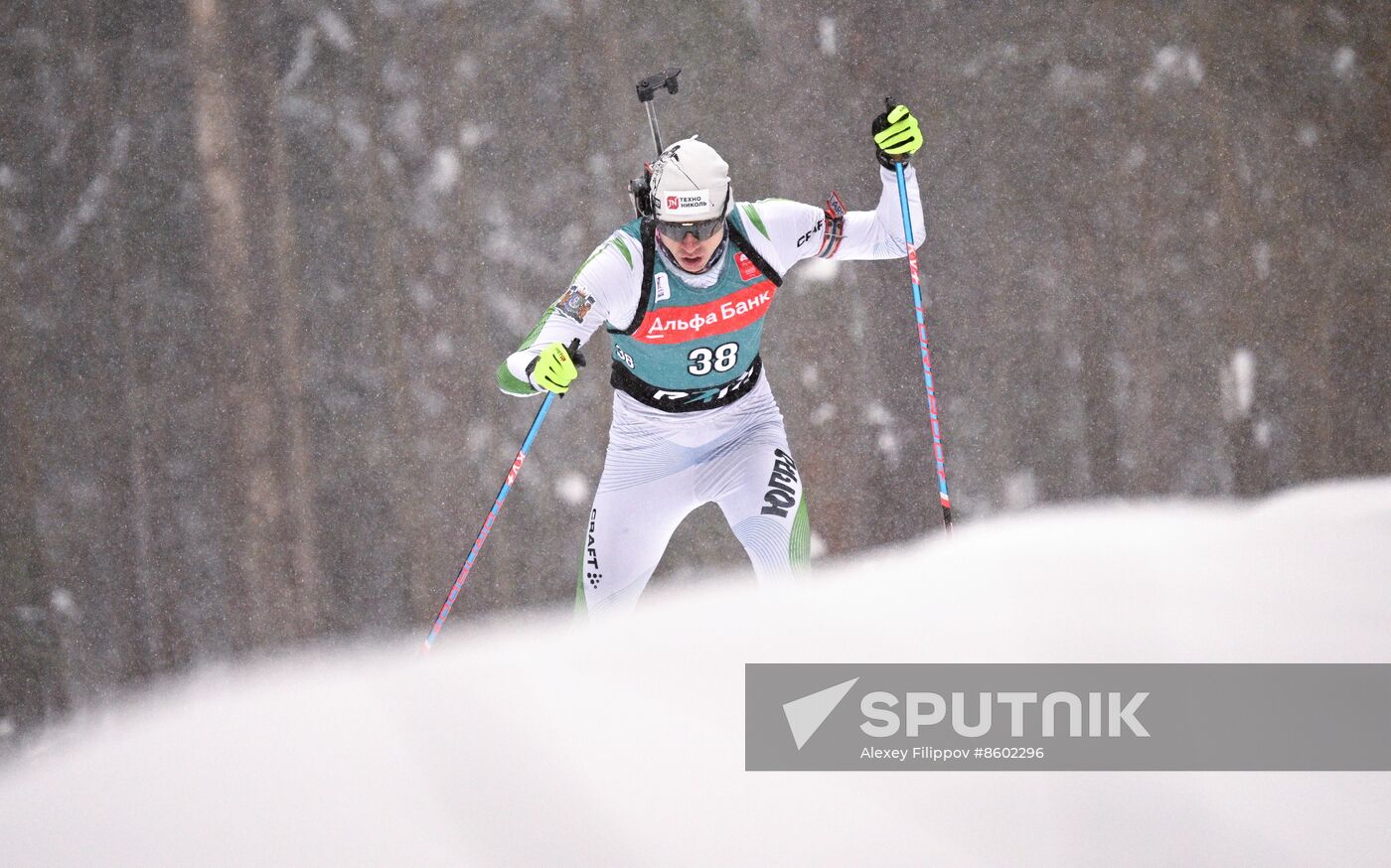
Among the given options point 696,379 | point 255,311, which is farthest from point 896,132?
point 255,311

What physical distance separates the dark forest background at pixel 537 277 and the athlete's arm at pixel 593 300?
1.27m

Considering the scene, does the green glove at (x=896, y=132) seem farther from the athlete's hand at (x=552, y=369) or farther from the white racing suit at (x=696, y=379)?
the athlete's hand at (x=552, y=369)

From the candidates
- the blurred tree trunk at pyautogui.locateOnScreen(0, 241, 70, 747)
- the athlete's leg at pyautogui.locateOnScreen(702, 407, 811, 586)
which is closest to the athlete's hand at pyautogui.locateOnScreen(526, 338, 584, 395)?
the athlete's leg at pyautogui.locateOnScreen(702, 407, 811, 586)

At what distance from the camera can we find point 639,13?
12.6ft

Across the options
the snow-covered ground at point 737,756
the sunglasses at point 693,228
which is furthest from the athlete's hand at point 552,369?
the snow-covered ground at point 737,756

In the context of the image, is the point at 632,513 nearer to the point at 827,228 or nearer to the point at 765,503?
the point at 765,503

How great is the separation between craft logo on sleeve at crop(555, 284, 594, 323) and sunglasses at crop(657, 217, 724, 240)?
0.86 ft

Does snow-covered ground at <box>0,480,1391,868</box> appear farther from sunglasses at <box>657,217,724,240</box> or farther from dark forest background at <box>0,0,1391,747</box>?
sunglasses at <box>657,217,724,240</box>

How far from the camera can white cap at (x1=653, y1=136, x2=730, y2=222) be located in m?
2.58

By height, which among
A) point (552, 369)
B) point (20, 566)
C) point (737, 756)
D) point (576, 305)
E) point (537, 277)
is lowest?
point (737, 756)

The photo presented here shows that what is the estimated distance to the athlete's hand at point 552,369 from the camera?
2547 millimetres

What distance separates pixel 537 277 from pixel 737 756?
211 centimetres

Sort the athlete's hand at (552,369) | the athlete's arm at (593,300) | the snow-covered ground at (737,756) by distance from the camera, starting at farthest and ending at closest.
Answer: the athlete's arm at (593,300) → the athlete's hand at (552,369) → the snow-covered ground at (737,756)

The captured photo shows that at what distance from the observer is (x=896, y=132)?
275 centimetres
